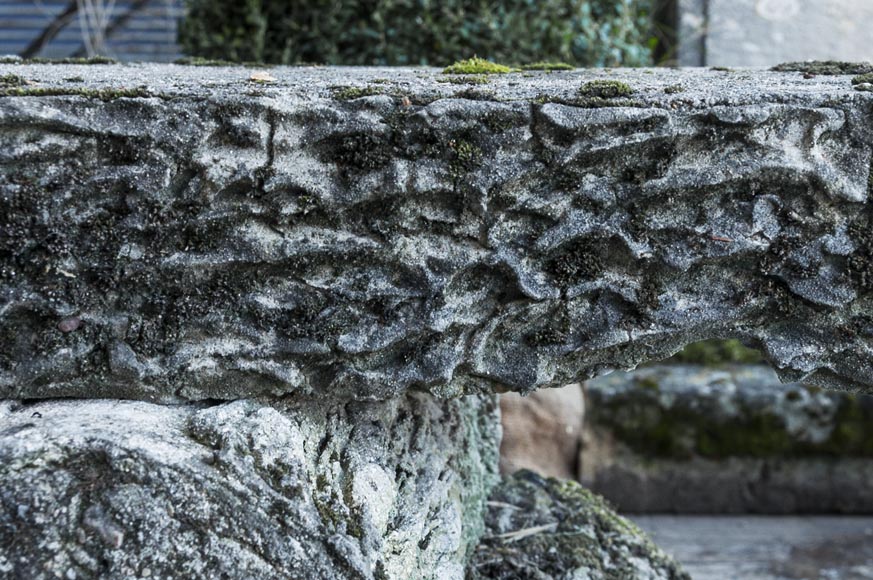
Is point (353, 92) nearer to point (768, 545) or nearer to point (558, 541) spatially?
point (558, 541)

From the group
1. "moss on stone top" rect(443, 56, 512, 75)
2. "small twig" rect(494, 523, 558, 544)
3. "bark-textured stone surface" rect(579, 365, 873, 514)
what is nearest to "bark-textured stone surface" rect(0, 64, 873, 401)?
"moss on stone top" rect(443, 56, 512, 75)

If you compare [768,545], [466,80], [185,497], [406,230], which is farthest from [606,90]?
[768,545]

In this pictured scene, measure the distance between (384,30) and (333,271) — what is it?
8.02ft

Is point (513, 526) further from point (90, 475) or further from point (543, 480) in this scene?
point (90, 475)

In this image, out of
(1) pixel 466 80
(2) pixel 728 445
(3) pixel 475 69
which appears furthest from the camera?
(2) pixel 728 445

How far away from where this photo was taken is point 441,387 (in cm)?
166

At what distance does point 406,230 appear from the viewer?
154 cm

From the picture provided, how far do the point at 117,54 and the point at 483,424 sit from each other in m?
3.79

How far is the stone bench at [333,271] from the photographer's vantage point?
1.42 metres

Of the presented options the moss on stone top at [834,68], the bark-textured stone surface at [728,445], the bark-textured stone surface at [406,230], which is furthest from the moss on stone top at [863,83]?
the bark-textured stone surface at [728,445]

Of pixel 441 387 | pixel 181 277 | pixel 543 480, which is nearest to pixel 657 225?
pixel 441 387

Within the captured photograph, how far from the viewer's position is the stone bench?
1424 mm

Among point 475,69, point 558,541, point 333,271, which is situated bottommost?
point 558,541

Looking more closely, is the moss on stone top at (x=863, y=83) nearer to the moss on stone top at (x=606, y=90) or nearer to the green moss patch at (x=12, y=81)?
the moss on stone top at (x=606, y=90)
